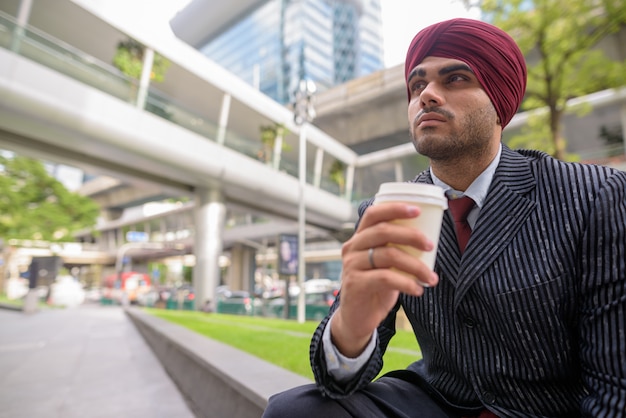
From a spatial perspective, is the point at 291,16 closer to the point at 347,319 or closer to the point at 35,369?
the point at 35,369

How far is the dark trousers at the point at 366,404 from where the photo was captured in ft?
3.14

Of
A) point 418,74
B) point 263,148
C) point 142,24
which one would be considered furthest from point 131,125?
point 418,74

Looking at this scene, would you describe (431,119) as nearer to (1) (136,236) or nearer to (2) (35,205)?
(2) (35,205)

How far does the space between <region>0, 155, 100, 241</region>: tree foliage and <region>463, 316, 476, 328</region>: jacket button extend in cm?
2404

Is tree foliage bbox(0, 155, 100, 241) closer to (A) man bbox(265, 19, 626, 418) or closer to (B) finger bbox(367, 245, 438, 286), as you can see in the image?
(A) man bbox(265, 19, 626, 418)

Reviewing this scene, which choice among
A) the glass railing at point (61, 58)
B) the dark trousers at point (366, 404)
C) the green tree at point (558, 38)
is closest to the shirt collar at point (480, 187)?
the dark trousers at point (366, 404)

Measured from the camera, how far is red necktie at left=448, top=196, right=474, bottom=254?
3.75 ft

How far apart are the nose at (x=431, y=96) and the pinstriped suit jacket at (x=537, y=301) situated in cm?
29

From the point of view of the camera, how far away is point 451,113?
3.55 feet

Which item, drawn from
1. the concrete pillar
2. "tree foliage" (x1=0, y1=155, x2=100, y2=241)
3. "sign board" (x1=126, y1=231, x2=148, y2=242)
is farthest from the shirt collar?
"sign board" (x1=126, y1=231, x2=148, y2=242)

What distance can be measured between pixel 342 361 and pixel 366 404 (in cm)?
16

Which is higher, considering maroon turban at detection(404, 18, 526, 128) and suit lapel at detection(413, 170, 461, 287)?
maroon turban at detection(404, 18, 526, 128)

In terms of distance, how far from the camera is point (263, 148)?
56.2 feet

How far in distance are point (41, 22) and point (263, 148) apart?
8.68 m
